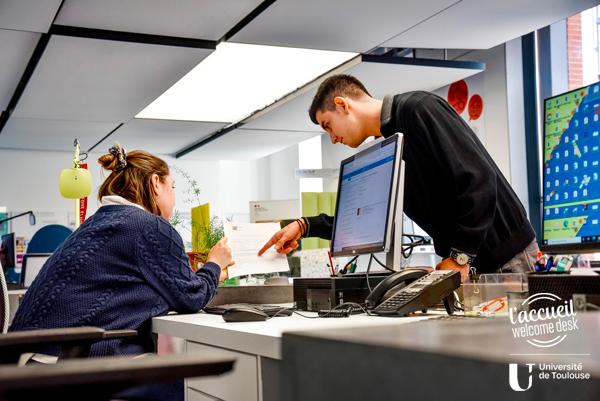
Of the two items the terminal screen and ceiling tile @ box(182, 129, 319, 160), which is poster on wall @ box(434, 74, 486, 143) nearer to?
ceiling tile @ box(182, 129, 319, 160)

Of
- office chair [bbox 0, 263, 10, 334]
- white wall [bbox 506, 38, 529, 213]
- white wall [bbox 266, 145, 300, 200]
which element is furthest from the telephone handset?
white wall [bbox 266, 145, 300, 200]

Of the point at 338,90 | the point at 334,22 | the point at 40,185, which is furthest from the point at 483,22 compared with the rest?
the point at 40,185

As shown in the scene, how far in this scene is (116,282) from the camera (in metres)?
1.83

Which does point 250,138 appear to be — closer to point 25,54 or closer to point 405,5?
point 25,54

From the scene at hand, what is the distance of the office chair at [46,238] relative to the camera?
19.9 ft

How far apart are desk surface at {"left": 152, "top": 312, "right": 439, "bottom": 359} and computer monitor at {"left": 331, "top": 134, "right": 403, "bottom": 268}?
0.84 ft

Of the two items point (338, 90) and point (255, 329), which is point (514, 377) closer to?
point (255, 329)

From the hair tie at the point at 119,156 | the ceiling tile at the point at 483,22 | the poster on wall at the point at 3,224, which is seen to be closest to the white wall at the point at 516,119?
the ceiling tile at the point at 483,22

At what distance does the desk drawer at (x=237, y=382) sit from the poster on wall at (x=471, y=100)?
4.18 m

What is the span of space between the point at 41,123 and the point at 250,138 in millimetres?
1942

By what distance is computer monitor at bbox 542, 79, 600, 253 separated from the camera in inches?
65.6

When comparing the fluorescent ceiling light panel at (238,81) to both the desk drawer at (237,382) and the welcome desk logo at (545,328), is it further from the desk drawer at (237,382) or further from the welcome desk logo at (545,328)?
the welcome desk logo at (545,328)

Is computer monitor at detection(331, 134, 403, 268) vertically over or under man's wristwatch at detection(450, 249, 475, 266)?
over

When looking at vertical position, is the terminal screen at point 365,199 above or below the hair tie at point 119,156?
below
